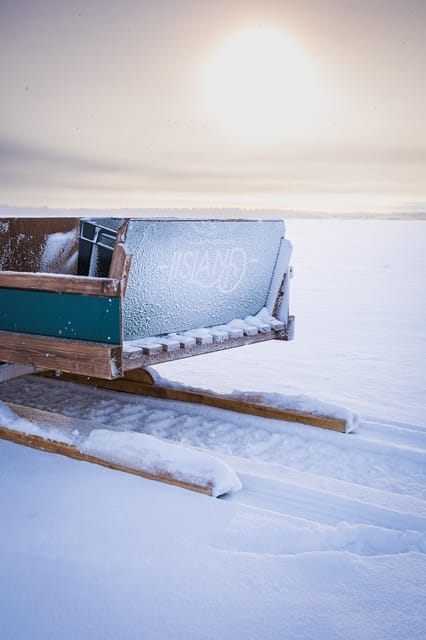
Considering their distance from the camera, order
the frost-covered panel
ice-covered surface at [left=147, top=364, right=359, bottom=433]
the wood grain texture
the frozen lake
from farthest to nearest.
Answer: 1. the frozen lake
2. ice-covered surface at [left=147, top=364, right=359, bottom=433]
3. the frost-covered panel
4. the wood grain texture

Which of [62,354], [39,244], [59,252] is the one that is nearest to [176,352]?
[62,354]

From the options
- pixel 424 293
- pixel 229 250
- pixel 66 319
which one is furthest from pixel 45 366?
pixel 424 293

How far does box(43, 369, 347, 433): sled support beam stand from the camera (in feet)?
15.2

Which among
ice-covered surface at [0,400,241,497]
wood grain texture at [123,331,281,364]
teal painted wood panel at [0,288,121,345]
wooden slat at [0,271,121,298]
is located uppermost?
wooden slat at [0,271,121,298]

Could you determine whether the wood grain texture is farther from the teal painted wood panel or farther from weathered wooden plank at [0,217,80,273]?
weathered wooden plank at [0,217,80,273]

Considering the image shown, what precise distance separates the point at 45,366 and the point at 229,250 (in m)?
1.70

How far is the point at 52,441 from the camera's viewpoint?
367 cm

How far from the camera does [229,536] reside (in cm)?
267

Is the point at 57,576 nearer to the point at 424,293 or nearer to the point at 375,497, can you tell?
the point at 375,497

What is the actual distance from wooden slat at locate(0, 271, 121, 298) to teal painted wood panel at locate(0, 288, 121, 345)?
32 mm

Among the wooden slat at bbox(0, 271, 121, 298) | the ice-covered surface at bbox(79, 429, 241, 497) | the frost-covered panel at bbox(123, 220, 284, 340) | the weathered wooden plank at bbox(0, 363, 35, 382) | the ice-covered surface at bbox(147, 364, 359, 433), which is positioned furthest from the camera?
the ice-covered surface at bbox(147, 364, 359, 433)

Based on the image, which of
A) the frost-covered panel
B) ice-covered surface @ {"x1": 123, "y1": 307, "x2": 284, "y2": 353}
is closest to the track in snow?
ice-covered surface @ {"x1": 123, "y1": 307, "x2": 284, "y2": 353}

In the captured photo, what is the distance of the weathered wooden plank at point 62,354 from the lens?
11.7ft

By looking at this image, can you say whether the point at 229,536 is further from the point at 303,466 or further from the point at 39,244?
the point at 39,244
